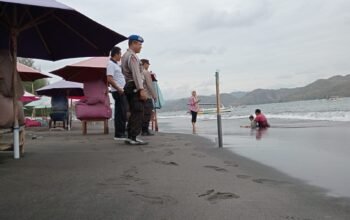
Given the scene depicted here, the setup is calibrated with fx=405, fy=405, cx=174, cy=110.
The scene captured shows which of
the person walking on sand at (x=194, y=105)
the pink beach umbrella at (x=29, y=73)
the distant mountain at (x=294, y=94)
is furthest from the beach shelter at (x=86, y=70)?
the distant mountain at (x=294, y=94)

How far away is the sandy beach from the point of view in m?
2.93

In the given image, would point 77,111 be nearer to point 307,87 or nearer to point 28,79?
point 28,79

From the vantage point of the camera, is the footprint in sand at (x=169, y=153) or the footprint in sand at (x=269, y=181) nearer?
the footprint in sand at (x=269, y=181)

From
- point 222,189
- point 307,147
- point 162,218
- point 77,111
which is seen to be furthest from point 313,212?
point 77,111

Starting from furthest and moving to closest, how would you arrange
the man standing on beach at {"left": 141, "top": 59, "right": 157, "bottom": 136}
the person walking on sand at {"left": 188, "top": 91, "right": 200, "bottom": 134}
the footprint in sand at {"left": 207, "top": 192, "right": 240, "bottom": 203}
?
1. the person walking on sand at {"left": 188, "top": 91, "right": 200, "bottom": 134}
2. the man standing on beach at {"left": 141, "top": 59, "right": 157, "bottom": 136}
3. the footprint in sand at {"left": 207, "top": 192, "right": 240, "bottom": 203}

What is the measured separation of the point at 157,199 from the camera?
10.8ft

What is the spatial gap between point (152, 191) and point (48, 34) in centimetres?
412

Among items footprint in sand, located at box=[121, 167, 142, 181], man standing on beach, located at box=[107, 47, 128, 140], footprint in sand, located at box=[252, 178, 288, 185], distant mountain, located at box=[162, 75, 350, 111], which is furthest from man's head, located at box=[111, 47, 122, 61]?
distant mountain, located at box=[162, 75, 350, 111]

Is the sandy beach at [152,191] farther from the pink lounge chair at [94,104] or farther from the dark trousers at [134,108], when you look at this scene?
the pink lounge chair at [94,104]

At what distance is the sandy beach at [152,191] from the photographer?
115 inches

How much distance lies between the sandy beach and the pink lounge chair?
520 centimetres

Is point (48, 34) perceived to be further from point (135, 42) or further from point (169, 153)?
point (169, 153)

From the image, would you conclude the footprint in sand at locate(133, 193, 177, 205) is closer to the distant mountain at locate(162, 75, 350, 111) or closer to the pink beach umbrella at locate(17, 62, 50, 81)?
the pink beach umbrella at locate(17, 62, 50, 81)

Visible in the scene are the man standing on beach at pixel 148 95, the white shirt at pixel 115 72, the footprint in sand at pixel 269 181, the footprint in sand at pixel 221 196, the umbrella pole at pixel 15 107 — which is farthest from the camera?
the man standing on beach at pixel 148 95
